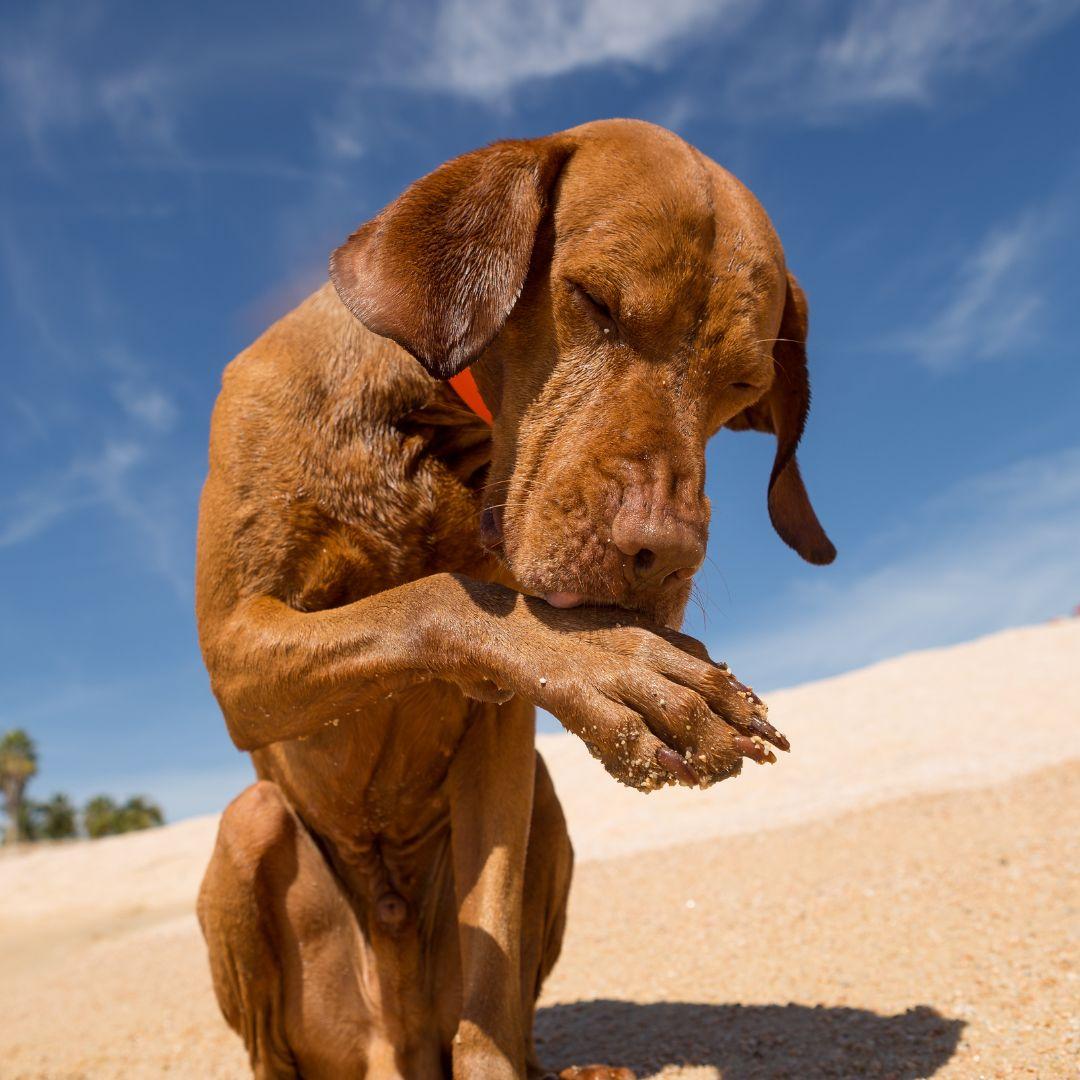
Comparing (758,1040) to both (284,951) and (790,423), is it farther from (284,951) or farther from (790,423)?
(790,423)

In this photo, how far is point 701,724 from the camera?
241cm

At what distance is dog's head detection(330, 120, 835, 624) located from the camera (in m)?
2.60

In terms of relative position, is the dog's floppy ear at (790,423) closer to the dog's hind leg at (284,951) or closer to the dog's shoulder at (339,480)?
the dog's shoulder at (339,480)

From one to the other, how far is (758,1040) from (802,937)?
2431 millimetres

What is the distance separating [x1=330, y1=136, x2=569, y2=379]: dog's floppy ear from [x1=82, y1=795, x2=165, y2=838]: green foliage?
199 feet

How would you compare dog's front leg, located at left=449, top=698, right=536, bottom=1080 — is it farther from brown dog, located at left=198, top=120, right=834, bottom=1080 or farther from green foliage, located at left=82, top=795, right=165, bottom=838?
green foliage, located at left=82, top=795, right=165, bottom=838

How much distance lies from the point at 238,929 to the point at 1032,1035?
275 centimetres

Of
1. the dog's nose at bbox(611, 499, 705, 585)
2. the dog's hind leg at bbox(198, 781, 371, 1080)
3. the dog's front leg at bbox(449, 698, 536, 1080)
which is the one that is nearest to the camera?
the dog's nose at bbox(611, 499, 705, 585)

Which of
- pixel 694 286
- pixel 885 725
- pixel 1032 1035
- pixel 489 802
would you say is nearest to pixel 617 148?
pixel 694 286

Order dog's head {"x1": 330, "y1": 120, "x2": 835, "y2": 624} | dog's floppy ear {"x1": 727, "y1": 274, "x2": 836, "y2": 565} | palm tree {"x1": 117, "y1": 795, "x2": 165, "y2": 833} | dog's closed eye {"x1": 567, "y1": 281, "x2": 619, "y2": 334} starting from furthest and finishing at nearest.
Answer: palm tree {"x1": 117, "y1": 795, "x2": 165, "y2": 833} → dog's floppy ear {"x1": 727, "y1": 274, "x2": 836, "y2": 565} → dog's closed eye {"x1": 567, "y1": 281, "x2": 619, "y2": 334} → dog's head {"x1": 330, "y1": 120, "x2": 835, "y2": 624}

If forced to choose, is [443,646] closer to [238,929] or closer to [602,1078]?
[238,929]

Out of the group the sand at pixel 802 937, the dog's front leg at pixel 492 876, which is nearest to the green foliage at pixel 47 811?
the sand at pixel 802 937

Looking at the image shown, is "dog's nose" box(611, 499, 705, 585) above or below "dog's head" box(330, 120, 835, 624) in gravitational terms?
below

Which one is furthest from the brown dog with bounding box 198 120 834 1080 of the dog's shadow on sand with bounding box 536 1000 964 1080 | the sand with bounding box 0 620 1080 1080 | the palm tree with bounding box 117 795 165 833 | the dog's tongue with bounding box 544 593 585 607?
the palm tree with bounding box 117 795 165 833
